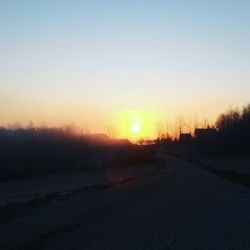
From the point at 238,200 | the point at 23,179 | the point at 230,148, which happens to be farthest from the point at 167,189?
the point at 230,148

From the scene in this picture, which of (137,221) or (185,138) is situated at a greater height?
(185,138)

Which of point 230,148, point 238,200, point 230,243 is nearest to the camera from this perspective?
point 230,243

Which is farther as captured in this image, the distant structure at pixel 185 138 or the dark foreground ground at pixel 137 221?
the distant structure at pixel 185 138

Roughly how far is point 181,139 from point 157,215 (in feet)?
453

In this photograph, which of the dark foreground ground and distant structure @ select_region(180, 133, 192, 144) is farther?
distant structure @ select_region(180, 133, 192, 144)

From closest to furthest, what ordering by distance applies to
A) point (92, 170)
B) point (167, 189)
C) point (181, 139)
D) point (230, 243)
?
point (230, 243)
point (167, 189)
point (92, 170)
point (181, 139)

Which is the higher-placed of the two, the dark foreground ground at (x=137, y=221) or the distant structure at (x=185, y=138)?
the distant structure at (x=185, y=138)

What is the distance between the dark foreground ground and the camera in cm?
2742

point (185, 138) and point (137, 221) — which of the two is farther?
point (185, 138)

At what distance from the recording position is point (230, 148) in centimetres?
11438

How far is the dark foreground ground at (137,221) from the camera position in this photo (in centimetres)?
2742

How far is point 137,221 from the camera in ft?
109

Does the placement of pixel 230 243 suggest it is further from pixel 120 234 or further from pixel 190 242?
pixel 120 234

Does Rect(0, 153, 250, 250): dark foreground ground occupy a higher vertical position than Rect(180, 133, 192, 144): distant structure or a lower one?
lower
